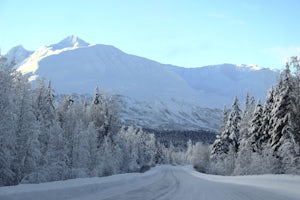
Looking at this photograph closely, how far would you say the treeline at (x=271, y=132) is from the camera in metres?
41.2

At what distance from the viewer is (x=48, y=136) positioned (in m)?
43.6

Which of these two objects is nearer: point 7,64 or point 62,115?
point 7,64

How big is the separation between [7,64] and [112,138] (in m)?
34.6

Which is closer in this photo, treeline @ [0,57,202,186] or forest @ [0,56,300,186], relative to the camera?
treeline @ [0,57,202,186]

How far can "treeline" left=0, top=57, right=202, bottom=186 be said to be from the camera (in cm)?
3058

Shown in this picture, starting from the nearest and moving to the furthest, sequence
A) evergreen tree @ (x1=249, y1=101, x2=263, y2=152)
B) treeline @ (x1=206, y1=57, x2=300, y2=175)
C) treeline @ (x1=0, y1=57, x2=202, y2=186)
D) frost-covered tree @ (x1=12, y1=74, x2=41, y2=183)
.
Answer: treeline @ (x1=0, y1=57, x2=202, y2=186), frost-covered tree @ (x1=12, y1=74, x2=41, y2=183), treeline @ (x1=206, y1=57, x2=300, y2=175), evergreen tree @ (x1=249, y1=101, x2=263, y2=152)

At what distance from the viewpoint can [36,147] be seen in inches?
1455

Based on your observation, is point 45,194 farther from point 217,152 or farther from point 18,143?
point 217,152

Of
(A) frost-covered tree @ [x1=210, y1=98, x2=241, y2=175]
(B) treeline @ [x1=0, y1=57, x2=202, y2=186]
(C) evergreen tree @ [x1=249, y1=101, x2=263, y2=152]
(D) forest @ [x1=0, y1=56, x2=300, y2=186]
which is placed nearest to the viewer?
(B) treeline @ [x1=0, y1=57, x2=202, y2=186]

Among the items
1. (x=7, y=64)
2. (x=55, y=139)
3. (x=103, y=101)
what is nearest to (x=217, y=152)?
(x=103, y=101)

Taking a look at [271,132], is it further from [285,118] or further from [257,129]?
[257,129]

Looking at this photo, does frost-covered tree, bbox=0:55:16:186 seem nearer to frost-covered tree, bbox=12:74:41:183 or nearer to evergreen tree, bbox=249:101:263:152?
frost-covered tree, bbox=12:74:41:183

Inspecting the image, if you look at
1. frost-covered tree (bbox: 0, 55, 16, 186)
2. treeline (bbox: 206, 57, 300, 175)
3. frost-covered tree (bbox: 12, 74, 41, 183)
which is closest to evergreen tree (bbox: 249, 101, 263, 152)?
treeline (bbox: 206, 57, 300, 175)

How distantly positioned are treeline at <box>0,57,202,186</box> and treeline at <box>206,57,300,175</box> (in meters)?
17.8
